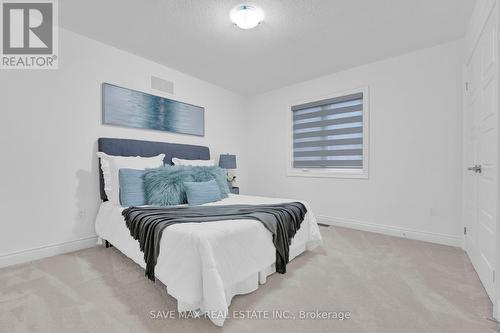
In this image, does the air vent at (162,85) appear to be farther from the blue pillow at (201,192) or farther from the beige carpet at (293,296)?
the beige carpet at (293,296)

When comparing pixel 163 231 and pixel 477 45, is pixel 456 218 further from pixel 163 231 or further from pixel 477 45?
pixel 163 231

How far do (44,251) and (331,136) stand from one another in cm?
418

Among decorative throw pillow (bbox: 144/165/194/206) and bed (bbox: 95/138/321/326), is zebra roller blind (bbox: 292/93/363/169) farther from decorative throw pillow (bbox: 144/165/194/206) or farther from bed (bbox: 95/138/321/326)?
decorative throw pillow (bbox: 144/165/194/206)

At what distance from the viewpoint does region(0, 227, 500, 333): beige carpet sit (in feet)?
4.81

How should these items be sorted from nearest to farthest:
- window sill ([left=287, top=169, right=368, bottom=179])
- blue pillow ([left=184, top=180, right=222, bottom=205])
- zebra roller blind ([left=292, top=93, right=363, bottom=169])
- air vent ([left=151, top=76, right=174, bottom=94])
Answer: blue pillow ([left=184, top=180, right=222, bottom=205]) → air vent ([left=151, top=76, right=174, bottom=94]) → window sill ([left=287, top=169, right=368, bottom=179]) → zebra roller blind ([left=292, top=93, right=363, bottom=169])

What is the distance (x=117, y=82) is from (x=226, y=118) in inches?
81.1

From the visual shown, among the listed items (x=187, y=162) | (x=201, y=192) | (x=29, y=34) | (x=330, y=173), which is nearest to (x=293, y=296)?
(x=201, y=192)

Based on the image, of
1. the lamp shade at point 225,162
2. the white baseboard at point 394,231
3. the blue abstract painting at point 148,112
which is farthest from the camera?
the lamp shade at point 225,162

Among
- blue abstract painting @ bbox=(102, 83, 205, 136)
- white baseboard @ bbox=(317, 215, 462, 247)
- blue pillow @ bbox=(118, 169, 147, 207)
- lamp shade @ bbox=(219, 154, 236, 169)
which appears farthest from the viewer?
lamp shade @ bbox=(219, 154, 236, 169)

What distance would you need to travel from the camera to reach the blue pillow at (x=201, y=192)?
8.84 feet

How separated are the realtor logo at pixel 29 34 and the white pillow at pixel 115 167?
3.82ft

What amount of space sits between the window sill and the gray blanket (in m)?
1.65

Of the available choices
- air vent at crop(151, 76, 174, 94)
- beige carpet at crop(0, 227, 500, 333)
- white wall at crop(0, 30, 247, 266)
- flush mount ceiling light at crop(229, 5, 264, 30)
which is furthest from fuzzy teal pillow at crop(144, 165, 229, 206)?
flush mount ceiling light at crop(229, 5, 264, 30)

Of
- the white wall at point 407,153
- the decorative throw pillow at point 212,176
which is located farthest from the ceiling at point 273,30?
the decorative throw pillow at point 212,176
